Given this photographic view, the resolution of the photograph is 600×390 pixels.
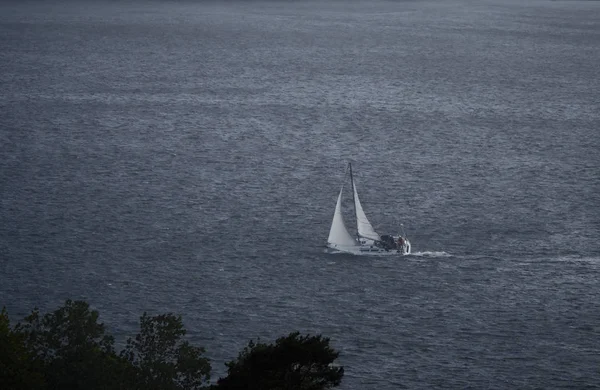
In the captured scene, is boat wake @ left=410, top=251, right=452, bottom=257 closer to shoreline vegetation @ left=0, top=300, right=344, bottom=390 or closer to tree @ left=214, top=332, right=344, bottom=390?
shoreline vegetation @ left=0, top=300, right=344, bottom=390

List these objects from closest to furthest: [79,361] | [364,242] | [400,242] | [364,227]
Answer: [79,361] → [400,242] → [364,242] → [364,227]

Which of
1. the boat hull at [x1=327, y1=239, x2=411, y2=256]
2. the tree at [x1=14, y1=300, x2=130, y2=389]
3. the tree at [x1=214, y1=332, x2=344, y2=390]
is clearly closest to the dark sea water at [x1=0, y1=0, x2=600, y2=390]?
the boat hull at [x1=327, y1=239, x2=411, y2=256]

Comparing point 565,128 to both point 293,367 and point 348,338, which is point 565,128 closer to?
point 348,338

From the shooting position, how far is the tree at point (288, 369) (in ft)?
117

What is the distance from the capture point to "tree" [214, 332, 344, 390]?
117 ft

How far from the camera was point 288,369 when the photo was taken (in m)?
36.0

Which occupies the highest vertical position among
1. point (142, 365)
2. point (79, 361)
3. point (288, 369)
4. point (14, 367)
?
point (288, 369)

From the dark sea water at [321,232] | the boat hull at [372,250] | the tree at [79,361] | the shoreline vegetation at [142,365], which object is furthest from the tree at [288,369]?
the boat hull at [372,250]

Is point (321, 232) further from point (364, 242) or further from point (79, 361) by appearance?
point (79, 361)

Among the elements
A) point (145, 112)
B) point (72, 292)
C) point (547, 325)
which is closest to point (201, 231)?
point (72, 292)

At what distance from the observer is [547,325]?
73.7 m

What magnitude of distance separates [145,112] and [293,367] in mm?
128550

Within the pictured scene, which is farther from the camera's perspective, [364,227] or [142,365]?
[364,227]

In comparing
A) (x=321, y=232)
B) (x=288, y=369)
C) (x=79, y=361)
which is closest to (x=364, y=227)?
(x=321, y=232)
